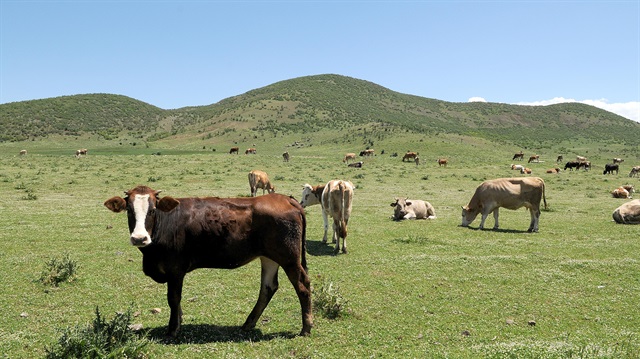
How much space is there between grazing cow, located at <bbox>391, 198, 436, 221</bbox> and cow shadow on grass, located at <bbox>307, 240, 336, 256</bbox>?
20.0 ft

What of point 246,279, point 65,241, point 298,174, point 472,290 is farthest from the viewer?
point 298,174

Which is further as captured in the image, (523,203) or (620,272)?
(523,203)

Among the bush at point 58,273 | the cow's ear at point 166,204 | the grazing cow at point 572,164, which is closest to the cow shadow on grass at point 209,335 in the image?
the cow's ear at point 166,204

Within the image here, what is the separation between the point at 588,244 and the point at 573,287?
5.74 m

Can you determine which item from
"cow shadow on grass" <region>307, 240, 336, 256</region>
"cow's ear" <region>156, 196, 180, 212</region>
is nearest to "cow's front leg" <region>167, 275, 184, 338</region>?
"cow's ear" <region>156, 196, 180, 212</region>

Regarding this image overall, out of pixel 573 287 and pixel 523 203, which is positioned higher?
pixel 523 203

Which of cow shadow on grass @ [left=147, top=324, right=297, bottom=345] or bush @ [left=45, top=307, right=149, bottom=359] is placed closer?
bush @ [left=45, top=307, right=149, bottom=359]

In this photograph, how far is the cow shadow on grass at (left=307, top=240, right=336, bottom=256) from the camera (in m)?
13.6

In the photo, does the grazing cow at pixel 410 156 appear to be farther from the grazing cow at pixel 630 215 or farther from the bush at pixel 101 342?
the bush at pixel 101 342

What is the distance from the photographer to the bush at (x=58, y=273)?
9.81m

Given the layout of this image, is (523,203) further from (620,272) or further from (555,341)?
(555,341)

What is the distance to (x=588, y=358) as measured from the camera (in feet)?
19.8

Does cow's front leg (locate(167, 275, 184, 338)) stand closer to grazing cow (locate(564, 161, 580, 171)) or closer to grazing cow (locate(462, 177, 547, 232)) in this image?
grazing cow (locate(462, 177, 547, 232))

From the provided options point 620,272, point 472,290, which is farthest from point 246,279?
point 620,272
